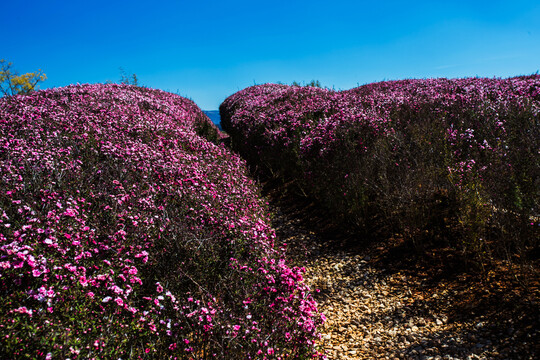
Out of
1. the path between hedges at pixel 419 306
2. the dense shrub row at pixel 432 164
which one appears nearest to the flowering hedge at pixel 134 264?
the path between hedges at pixel 419 306

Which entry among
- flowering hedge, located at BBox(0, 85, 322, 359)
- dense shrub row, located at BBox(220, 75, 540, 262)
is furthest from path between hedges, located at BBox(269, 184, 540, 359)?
flowering hedge, located at BBox(0, 85, 322, 359)

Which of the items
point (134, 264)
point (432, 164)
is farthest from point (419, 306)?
point (134, 264)

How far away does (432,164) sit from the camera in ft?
22.0

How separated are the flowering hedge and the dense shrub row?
2.93m

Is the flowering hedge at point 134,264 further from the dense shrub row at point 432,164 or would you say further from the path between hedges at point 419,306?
the dense shrub row at point 432,164

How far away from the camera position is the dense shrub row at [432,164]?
5.36 metres

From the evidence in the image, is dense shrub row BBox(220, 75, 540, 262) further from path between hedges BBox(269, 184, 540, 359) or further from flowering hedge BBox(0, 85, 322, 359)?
flowering hedge BBox(0, 85, 322, 359)

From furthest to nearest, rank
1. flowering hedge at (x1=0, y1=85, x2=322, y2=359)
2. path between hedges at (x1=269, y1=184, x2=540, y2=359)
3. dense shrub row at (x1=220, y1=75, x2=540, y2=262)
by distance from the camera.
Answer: dense shrub row at (x1=220, y1=75, x2=540, y2=262), path between hedges at (x1=269, y1=184, x2=540, y2=359), flowering hedge at (x1=0, y1=85, x2=322, y2=359)

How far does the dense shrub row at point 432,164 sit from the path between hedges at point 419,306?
1.92 feet

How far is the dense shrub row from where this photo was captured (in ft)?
17.6

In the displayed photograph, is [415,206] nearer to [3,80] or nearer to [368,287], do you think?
[368,287]

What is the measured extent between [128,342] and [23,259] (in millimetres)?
1215

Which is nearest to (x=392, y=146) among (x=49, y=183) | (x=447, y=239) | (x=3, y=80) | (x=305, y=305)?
(x=447, y=239)

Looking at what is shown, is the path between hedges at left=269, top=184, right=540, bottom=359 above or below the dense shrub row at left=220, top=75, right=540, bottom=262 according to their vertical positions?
below
